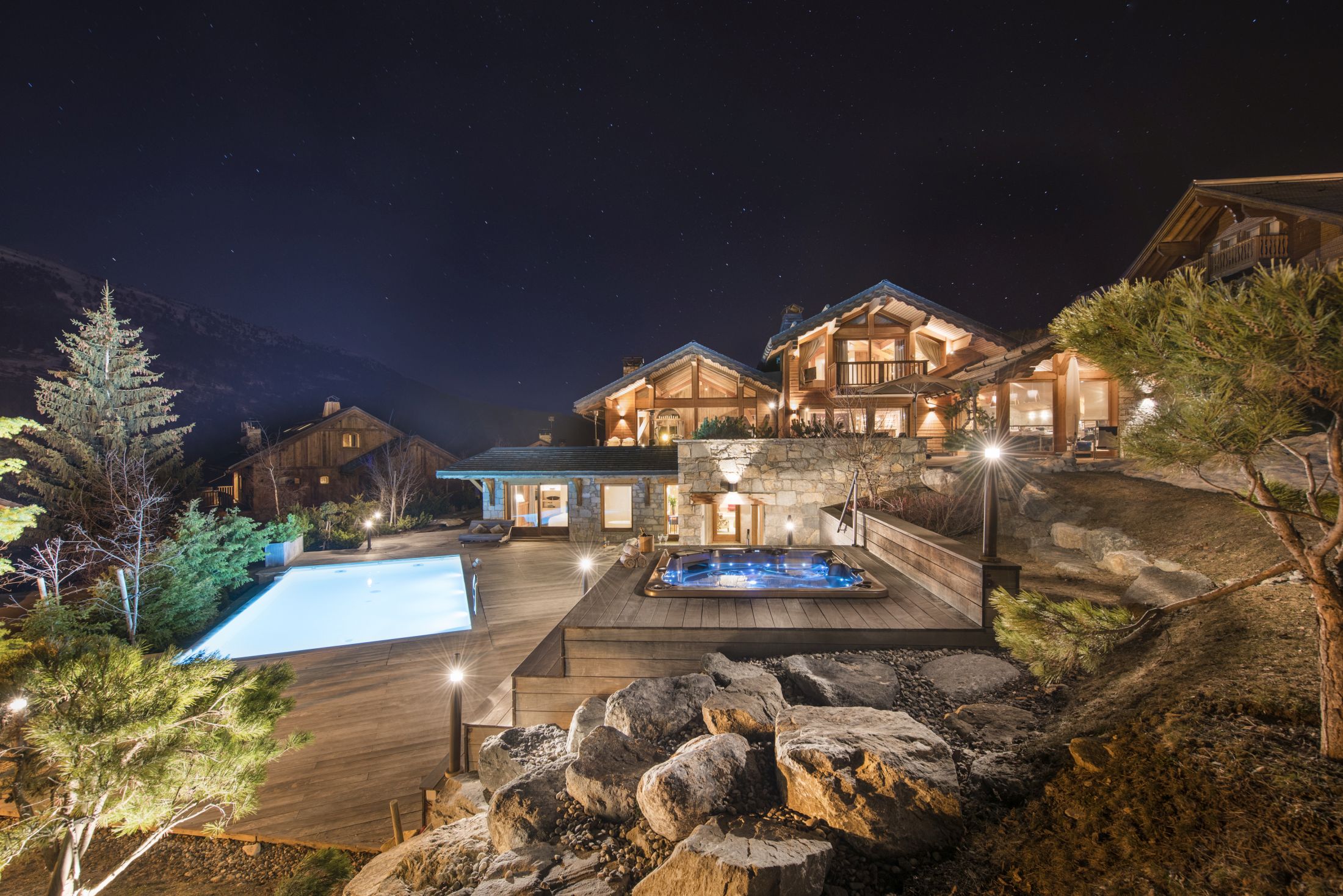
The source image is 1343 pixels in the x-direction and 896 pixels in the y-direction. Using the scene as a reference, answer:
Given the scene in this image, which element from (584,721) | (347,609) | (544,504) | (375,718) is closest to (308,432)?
(544,504)

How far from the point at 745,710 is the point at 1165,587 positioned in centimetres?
404

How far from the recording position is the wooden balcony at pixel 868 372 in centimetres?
1519

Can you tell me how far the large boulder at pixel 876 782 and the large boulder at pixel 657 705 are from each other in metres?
0.92

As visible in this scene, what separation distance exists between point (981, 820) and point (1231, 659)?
5.26 feet

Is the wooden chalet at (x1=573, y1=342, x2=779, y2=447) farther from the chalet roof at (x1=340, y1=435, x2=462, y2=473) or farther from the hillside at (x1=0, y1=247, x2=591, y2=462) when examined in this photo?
the chalet roof at (x1=340, y1=435, x2=462, y2=473)

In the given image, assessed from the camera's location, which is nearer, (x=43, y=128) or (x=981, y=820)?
(x=981, y=820)

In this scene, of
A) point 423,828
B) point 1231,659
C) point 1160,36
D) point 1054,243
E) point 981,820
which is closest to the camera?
point 981,820

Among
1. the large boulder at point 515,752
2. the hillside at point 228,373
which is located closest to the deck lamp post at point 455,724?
the large boulder at point 515,752

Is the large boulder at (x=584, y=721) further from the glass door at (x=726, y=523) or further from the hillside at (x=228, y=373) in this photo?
the hillside at (x=228, y=373)

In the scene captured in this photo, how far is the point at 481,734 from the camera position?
4.16 m

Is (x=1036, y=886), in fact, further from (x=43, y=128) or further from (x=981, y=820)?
(x=43, y=128)

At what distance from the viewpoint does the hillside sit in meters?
33.0

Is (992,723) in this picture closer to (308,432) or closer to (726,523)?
(726,523)

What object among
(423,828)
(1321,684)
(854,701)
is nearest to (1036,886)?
(1321,684)
